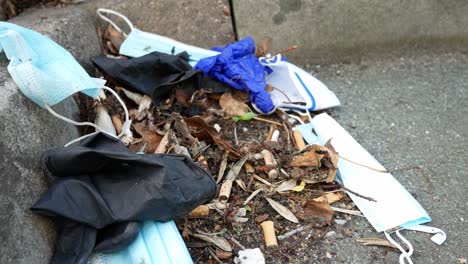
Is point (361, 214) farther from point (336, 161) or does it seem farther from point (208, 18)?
point (208, 18)

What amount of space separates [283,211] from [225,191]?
231mm

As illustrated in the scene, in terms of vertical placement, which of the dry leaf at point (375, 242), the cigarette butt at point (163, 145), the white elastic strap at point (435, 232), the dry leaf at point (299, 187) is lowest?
the white elastic strap at point (435, 232)

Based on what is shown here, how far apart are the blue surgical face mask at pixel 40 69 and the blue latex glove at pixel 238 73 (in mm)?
640

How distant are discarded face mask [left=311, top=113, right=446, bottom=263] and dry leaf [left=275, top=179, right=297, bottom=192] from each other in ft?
0.65

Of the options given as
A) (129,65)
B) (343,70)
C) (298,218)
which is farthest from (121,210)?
(343,70)

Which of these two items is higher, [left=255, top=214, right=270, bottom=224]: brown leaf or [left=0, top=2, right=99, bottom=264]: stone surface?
[left=0, top=2, right=99, bottom=264]: stone surface

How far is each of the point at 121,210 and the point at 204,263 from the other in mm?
354

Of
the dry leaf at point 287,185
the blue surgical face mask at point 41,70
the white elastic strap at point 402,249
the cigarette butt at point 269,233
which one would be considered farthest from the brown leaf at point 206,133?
the white elastic strap at point 402,249

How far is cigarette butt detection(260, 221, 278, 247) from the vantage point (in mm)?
1545

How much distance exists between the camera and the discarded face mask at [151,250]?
1310 mm

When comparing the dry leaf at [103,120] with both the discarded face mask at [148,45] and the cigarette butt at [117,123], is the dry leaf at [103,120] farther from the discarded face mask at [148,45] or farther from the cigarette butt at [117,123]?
the discarded face mask at [148,45]

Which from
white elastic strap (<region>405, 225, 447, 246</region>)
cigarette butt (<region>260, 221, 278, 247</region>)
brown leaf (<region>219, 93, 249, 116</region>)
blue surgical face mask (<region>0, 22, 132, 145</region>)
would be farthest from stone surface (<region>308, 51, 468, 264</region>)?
blue surgical face mask (<region>0, 22, 132, 145</region>)

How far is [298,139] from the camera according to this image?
1959 mm

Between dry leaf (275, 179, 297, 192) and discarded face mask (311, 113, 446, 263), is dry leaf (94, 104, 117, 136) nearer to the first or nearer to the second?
dry leaf (275, 179, 297, 192)
